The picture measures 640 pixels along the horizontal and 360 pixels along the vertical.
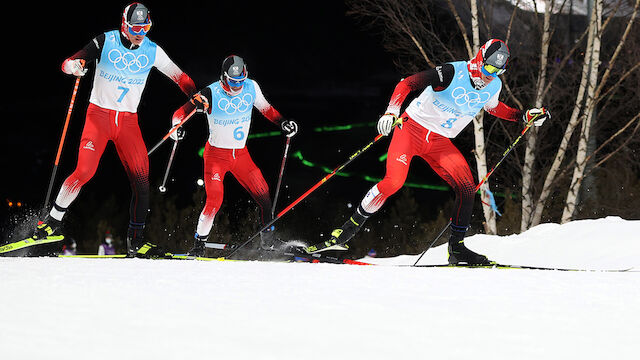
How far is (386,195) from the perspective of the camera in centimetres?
536

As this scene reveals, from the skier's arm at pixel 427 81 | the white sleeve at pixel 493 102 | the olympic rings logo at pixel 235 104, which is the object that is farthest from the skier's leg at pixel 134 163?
the white sleeve at pixel 493 102

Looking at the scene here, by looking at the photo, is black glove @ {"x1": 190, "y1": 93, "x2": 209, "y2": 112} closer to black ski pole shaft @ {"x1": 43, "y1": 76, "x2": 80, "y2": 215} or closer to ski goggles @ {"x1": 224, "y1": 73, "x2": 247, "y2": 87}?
ski goggles @ {"x1": 224, "y1": 73, "x2": 247, "y2": 87}

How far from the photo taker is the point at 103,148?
16.7ft

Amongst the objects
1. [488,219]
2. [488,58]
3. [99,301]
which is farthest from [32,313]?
[488,219]

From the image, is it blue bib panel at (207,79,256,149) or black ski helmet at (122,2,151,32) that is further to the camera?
blue bib panel at (207,79,256,149)

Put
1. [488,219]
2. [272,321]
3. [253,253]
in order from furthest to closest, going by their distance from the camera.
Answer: [488,219], [253,253], [272,321]

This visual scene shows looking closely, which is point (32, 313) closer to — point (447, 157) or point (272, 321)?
point (272, 321)

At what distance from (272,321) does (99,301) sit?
2.60 ft

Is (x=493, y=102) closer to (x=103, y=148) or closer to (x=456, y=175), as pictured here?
(x=456, y=175)

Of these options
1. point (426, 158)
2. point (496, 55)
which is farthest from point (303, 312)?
point (496, 55)

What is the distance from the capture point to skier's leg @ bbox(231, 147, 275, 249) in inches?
222

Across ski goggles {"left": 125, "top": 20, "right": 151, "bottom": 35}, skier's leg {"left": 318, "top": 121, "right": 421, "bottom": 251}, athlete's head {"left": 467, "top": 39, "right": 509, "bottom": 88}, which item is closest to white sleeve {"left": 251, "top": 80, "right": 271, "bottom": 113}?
ski goggles {"left": 125, "top": 20, "right": 151, "bottom": 35}

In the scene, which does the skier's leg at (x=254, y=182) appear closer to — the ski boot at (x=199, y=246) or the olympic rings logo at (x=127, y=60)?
the ski boot at (x=199, y=246)

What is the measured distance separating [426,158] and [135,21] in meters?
2.30
